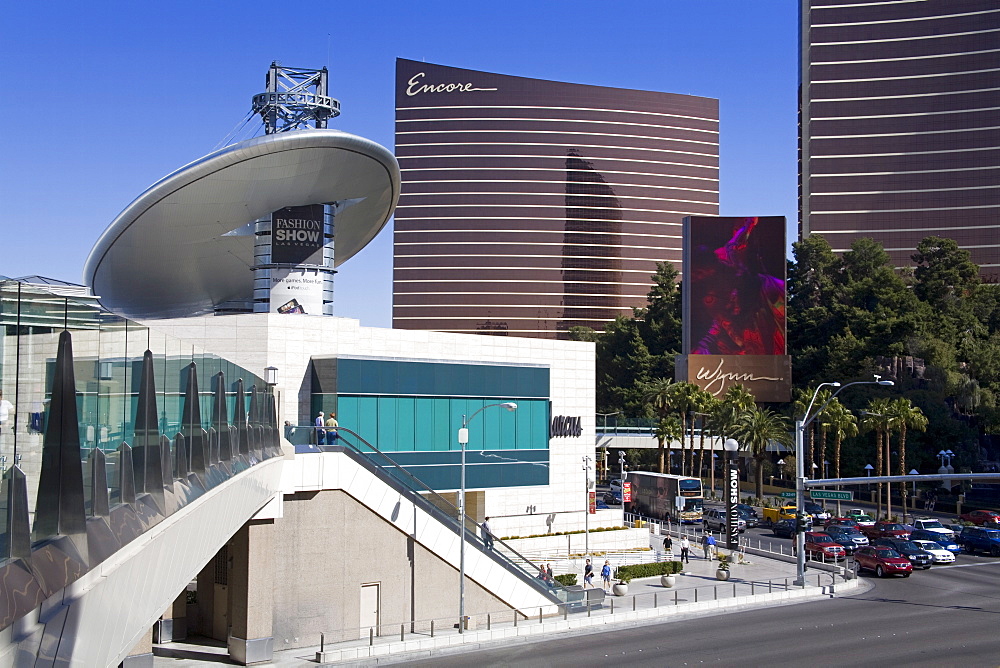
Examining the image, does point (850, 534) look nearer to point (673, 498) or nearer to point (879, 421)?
point (673, 498)

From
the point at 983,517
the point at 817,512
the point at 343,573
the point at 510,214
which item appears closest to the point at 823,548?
the point at 817,512

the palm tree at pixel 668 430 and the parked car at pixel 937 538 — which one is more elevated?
the palm tree at pixel 668 430

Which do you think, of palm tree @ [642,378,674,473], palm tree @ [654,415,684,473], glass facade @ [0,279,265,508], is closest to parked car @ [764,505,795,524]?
palm tree @ [654,415,684,473]

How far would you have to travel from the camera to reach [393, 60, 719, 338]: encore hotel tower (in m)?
186

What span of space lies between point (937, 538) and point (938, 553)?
14.3 feet

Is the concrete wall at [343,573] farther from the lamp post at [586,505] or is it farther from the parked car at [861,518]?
the parked car at [861,518]

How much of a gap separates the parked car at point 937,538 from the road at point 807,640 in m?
14.3

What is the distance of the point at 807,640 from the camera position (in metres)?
31.4

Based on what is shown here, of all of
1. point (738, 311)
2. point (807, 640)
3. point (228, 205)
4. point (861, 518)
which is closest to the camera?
point (807, 640)

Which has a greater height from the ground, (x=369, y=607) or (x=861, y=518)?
(x=369, y=607)

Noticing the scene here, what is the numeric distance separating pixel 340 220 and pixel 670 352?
7506cm

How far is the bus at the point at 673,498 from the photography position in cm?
6694

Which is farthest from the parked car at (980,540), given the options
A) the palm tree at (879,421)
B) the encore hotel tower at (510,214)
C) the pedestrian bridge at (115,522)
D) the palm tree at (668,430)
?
the encore hotel tower at (510,214)

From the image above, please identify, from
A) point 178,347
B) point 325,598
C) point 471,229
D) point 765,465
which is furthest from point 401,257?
point 178,347
